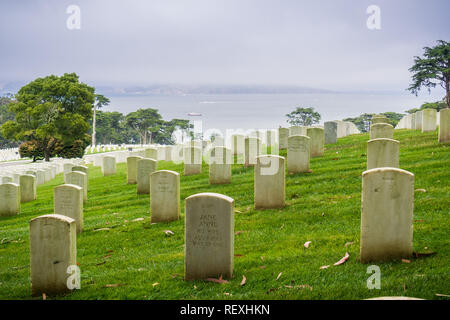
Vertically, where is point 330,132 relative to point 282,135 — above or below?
above

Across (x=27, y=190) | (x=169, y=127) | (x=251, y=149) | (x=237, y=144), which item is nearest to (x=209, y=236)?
(x=251, y=149)

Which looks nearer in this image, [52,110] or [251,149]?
[251,149]

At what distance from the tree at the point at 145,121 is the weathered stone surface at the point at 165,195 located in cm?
6744

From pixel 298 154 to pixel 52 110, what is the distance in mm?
34160

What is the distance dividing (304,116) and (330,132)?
137 feet

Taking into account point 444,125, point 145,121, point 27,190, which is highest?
point 145,121

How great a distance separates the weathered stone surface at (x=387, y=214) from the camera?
585 cm

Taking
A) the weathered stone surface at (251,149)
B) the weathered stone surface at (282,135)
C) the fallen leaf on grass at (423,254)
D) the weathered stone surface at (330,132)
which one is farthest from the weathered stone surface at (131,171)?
the fallen leaf on grass at (423,254)

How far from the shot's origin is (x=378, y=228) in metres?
5.93

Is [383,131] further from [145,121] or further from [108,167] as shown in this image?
[145,121]

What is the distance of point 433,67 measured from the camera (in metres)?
43.2

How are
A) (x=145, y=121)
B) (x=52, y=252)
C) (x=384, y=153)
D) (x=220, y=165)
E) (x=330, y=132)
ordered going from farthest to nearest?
(x=145, y=121)
(x=330, y=132)
(x=220, y=165)
(x=384, y=153)
(x=52, y=252)

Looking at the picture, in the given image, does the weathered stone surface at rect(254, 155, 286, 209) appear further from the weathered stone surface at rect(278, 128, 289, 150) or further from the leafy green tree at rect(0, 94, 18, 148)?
the leafy green tree at rect(0, 94, 18, 148)

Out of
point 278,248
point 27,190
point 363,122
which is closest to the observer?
point 278,248
